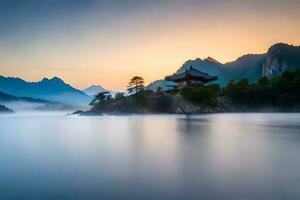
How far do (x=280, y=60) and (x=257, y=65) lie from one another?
36215 millimetres

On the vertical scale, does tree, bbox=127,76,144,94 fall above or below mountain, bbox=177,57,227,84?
below

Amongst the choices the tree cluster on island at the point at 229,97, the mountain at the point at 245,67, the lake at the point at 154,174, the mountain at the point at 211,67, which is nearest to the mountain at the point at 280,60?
the mountain at the point at 245,67

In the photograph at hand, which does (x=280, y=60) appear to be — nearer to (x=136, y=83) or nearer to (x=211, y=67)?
(x=211, y=67)

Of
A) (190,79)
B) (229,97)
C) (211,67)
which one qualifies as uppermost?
(211,67)

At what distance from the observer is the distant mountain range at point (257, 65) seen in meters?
144

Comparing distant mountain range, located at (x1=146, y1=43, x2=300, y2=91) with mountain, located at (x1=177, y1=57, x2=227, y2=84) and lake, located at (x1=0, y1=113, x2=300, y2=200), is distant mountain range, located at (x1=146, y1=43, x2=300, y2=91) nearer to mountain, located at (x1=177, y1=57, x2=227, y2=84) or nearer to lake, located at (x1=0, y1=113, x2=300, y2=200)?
mountain, located at (x1=177, y1=57, x2=227, y2=84)

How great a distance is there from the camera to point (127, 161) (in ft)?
27.9

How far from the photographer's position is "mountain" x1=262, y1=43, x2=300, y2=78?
14238 cm

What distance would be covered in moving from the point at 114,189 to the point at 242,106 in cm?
5306

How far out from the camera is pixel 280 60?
144 meters

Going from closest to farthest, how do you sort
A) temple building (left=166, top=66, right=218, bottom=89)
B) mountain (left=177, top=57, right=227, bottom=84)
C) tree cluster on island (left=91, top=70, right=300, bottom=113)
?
1. tree cluster on island (left=91, top=70, right=300, bottom=113)
2. temple building (left=166, top=66, right=218, bottom=89)
3. mountain (left=177, top=57, right=227, bottom=84)

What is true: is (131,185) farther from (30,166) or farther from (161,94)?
(161,94)

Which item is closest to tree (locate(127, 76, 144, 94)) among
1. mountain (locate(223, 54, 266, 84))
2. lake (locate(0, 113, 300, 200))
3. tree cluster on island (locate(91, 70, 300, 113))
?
tree cluster on island (locate(91, 70, 300, 113))

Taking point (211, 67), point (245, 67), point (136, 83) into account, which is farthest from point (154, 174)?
point (211, 67)
